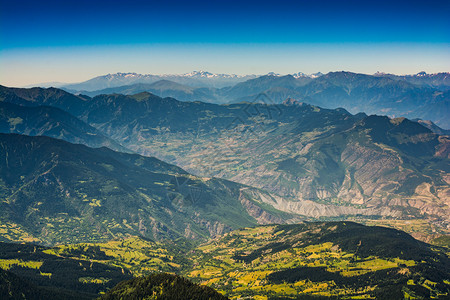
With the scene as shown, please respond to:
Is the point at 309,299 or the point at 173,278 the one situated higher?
the point at 173,278

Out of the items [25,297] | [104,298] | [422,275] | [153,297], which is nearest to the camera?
[153,297]

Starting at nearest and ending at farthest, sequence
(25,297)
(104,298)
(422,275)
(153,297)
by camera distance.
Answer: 1. (153,297)
2. (104,298)
3. (25,297)
4. (422,275)

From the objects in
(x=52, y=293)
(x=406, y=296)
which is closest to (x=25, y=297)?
(x=52, y=293)

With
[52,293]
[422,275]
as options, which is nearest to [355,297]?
[422,275]

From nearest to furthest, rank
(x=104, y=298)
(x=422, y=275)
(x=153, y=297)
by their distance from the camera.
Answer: (x=153, y=297)
(x=104, y=298)
(x=422, y=275)

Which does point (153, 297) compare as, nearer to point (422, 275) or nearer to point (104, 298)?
point (104, 298)

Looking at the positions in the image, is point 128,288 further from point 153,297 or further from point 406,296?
point 406,296

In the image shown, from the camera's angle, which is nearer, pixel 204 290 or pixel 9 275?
pixel 204 290
